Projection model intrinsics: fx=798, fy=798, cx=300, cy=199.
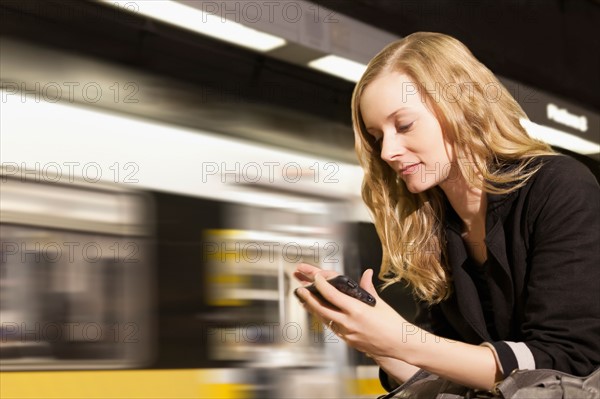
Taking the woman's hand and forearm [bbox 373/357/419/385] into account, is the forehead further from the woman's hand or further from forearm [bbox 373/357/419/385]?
forearm [bbox 373/357/419/385]

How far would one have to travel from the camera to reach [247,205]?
350 centimetres

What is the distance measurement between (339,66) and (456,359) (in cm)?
311

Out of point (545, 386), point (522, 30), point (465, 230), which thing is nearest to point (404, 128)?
point (465, 230)

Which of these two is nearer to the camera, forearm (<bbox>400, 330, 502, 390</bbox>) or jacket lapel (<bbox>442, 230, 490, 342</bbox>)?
forearm (<bbox>400, 330, 502, 390</bbox>)

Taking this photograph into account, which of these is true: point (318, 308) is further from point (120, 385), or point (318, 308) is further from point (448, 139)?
point (120, 385)

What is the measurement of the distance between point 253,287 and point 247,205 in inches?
14.5

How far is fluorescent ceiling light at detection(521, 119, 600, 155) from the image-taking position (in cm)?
569

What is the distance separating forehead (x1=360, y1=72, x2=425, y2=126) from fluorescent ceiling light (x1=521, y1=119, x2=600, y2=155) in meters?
4.04

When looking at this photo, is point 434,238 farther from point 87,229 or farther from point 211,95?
point 211,95

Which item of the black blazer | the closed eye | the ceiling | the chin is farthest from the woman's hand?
the ceiling

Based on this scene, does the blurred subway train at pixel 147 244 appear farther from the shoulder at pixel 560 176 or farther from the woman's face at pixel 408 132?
the shoulder at pixel 560 176

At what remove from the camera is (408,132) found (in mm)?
1689

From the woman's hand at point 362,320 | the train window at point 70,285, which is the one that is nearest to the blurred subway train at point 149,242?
the train window at point 70,285

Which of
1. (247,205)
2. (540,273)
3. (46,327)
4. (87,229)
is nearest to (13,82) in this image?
(87,229)
